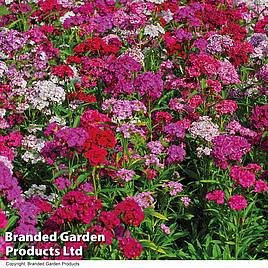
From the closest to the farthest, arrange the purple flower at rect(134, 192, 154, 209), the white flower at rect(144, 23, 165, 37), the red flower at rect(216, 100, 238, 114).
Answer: the purple flower at rect(134, 192, 154, 209) → the red flower at rect(216, 100, 238, 114) → the white flower at rect(144, 23, 165, 37)

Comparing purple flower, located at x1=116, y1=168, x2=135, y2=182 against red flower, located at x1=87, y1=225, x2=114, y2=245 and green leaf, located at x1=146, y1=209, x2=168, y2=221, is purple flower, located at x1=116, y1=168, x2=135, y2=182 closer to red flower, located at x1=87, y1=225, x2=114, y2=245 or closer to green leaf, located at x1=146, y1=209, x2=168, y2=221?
green leaf, located at x1=146, y1=209, x2=168, y2=221

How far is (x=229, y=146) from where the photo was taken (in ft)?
21.8

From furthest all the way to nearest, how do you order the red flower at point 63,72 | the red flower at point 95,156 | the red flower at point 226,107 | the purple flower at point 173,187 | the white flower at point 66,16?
the white flower at point 66,16 → the red flower at point 63,72 → the red flower at point 226,107 → the purple flower at point 173,187 → the red flower at point 95,156

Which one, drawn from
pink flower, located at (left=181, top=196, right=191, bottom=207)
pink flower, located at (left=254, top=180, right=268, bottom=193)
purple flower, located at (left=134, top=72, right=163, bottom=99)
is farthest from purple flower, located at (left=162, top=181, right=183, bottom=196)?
purple flower, located at (left=134, top=72, right=163, bottom=99)

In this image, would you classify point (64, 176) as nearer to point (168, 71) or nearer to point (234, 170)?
point (234, 170)

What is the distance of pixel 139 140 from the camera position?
290 inches

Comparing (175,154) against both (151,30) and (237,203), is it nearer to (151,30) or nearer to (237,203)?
(237,203)

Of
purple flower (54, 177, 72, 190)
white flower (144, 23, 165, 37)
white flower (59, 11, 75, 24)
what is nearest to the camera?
purple flower (54, 177, 72, 190)

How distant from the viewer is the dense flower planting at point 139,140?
614 centimetres

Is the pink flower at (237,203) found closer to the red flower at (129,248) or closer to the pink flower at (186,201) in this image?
the pink flower at (186,201)

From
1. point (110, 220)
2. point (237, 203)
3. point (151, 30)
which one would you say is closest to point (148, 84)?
Answer: point (151, 30)

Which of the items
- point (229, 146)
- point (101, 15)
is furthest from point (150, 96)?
point (101, 15)

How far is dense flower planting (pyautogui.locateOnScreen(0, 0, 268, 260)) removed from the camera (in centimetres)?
614

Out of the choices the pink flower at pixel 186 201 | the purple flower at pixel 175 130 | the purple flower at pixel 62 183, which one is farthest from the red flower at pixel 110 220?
the purple flower at pixel 175 130
